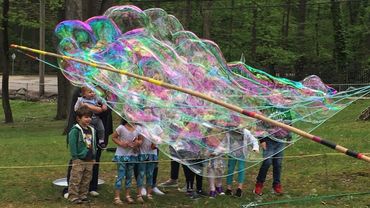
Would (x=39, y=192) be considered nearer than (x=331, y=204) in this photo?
No

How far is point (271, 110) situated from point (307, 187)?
71.1 inches

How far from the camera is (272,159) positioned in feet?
26.2

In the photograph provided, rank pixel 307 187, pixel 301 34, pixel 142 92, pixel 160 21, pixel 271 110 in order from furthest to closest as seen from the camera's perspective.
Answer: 1. pixel 301 34
2. pixel 307 187
3. pixel 160 21
4. pixel 271 110
5. pixel 142 92

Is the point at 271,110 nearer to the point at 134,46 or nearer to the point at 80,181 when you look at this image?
the point at 134,46

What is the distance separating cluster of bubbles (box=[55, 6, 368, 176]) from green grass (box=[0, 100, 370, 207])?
105 centimetres

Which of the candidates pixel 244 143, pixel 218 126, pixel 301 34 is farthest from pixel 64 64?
pixel 301 34

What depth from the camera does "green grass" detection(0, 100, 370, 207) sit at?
24.2 ft

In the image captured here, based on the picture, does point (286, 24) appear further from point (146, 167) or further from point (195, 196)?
point (146, 167)

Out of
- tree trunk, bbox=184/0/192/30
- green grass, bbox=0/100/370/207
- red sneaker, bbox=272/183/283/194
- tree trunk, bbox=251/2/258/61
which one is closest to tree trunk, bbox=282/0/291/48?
tree trunk, bbox=251/2/258/61

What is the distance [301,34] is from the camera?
34031 mm

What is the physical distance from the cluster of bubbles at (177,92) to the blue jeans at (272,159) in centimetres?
34

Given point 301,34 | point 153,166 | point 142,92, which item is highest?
point 301,34

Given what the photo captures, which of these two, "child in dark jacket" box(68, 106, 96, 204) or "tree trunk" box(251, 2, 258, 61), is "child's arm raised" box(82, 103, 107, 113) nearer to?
"child in dark jacket" box(68, 106, 96, 204)

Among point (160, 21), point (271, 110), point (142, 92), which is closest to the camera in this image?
point (142, 92)
